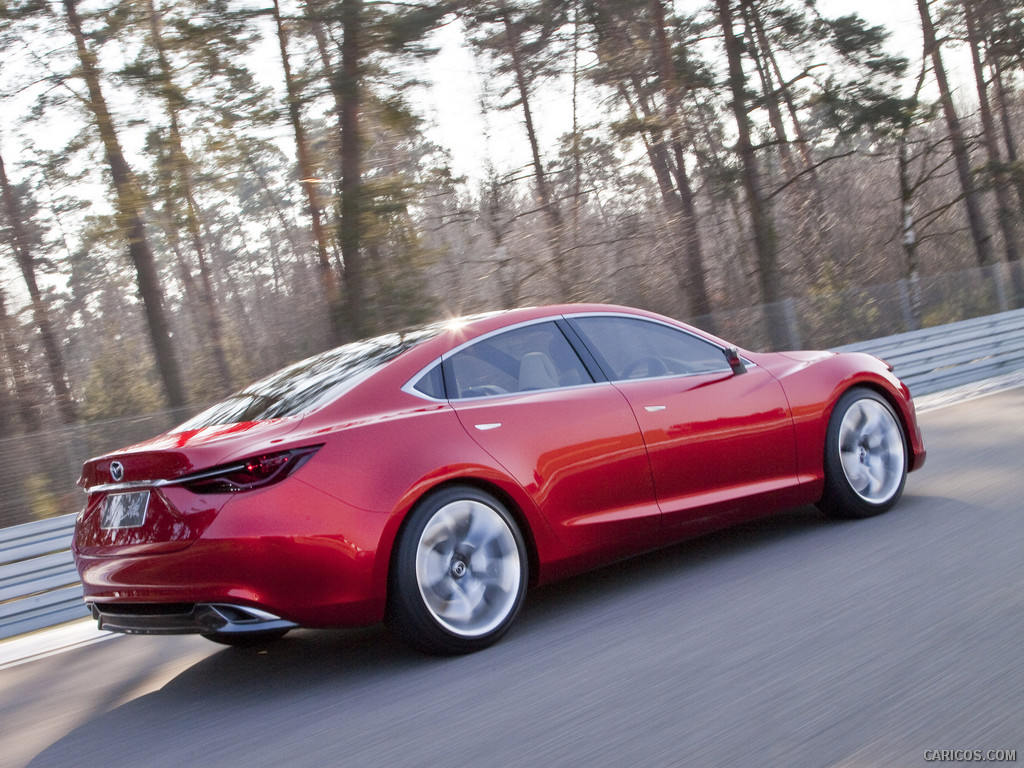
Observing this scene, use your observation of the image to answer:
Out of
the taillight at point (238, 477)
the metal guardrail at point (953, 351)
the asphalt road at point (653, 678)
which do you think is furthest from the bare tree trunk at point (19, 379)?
the taillight at point (238, 477)

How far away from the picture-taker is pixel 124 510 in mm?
4586

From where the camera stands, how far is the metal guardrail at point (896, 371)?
747cm

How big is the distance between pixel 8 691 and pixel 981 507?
5.46 metres

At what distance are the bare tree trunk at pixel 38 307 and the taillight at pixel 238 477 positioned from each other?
18.2 metres

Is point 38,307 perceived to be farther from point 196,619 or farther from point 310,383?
point 196,619

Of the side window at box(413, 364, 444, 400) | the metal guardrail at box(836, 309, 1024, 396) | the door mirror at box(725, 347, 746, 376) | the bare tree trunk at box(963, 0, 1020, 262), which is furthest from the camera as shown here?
the bare tree trunk at box(963, 0, 1020, 262)

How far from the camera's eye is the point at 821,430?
6281mm

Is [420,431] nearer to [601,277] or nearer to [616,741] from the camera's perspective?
[616,741]

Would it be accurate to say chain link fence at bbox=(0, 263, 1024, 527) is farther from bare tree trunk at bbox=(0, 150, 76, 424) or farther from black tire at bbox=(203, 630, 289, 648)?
bare tree trunk at bbox=(0, 150, 76, 424)

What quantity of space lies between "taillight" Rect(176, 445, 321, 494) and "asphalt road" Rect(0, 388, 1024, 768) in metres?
0.91

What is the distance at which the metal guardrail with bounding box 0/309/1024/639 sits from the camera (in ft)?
24.5

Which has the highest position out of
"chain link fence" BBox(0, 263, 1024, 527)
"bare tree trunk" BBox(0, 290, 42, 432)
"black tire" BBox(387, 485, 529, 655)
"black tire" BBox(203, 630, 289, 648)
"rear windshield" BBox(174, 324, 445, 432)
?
"bare tree trunk" BBox(0, 290, 42, 432)

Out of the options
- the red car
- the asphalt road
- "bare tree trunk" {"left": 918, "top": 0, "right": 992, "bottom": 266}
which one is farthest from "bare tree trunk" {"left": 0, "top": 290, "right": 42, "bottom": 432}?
"bare tree trunk" {"left": 918, "top": 0, "right": 992, "bottom": 266}

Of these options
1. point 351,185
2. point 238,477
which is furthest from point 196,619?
point 351,185
